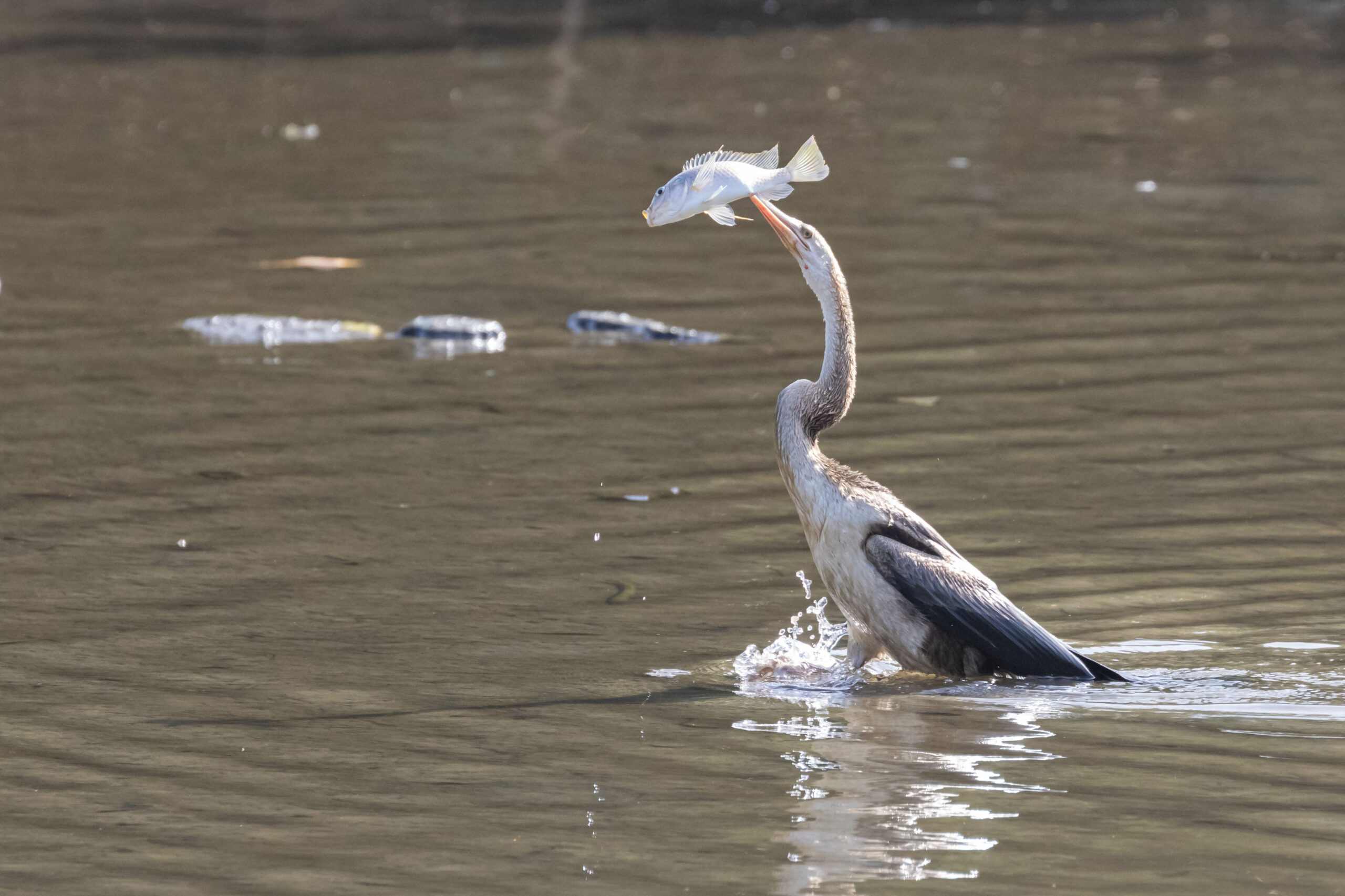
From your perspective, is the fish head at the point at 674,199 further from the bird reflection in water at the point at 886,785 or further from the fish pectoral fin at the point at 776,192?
the bird reflection in water at the point at 886,785

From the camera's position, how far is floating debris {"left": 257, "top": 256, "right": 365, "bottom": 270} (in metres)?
10.5

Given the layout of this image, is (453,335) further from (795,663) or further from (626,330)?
(795,663)

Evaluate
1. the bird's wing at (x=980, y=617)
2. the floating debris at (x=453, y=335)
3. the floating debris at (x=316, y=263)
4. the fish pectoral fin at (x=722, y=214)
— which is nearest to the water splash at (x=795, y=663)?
the bird's wing at (x=980, y=617)

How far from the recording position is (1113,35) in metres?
19.4

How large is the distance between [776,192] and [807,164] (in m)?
0.18

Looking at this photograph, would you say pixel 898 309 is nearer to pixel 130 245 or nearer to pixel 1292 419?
pixel 1292 419

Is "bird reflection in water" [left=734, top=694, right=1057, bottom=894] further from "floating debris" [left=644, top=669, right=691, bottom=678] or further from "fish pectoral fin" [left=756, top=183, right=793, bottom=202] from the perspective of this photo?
"fish pectoral fin" [left=756, top=183, right=793, bottom=202]

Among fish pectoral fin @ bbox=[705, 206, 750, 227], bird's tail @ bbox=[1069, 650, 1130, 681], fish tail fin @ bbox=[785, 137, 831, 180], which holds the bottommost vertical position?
bird's tail @ bbox=[1069, 650, 1130, 681]

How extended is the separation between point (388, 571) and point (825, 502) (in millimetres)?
1583

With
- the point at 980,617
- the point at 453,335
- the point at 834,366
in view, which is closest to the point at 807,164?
the point at 834,366

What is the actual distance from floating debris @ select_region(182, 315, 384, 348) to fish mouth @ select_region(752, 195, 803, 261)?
157 inches

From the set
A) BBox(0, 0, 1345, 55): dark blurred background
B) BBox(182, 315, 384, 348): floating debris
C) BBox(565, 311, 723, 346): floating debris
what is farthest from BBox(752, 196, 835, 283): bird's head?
BBox(0, 0, 1345, 55): dark blurred background

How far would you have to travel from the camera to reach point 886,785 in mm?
4426

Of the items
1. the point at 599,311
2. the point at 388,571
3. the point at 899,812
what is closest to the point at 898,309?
the point at 599,311
